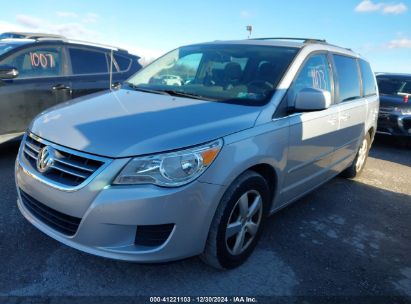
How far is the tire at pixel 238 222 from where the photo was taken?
254cm

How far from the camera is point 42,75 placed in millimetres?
5094

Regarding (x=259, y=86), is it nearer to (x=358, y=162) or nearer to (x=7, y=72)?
(x=358, y=162)

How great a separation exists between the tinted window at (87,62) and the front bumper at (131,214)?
3514 mm

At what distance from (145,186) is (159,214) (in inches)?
7.3

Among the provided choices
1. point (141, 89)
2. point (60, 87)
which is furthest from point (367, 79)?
point (60, 87)

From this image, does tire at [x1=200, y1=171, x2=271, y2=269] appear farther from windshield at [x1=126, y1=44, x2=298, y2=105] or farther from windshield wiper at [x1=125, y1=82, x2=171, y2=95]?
windshield wiper at [x1=125, y1=82, x2=171, y2=95]

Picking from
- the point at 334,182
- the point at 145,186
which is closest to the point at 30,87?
the point at 145,186

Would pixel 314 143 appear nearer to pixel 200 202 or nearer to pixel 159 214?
pixel 200 202

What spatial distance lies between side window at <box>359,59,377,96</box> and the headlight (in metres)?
3.50

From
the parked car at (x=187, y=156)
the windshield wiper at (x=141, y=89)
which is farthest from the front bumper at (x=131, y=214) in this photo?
the windshield wiper at (x=141, y=89)

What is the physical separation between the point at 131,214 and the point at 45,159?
2.46ft

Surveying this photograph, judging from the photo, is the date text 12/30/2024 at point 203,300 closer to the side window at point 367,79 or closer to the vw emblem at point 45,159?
the vw emblem at point 45,159

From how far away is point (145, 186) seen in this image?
225 cm

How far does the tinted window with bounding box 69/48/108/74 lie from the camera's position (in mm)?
5551
